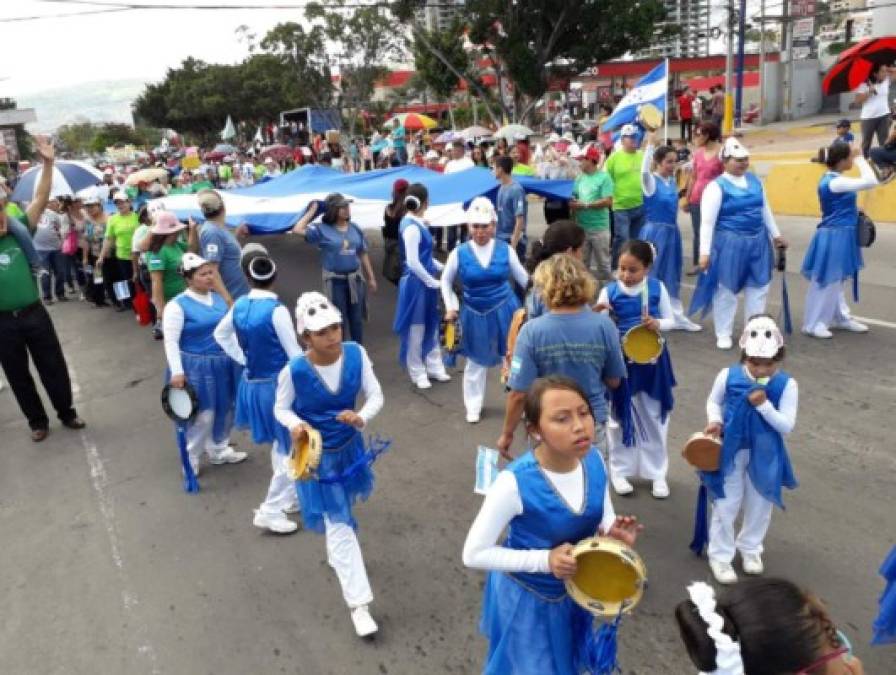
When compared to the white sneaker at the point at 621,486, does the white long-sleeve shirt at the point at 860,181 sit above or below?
above

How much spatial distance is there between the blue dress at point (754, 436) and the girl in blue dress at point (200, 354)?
11.4 feet

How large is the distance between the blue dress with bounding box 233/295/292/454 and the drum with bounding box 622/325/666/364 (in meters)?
2.14

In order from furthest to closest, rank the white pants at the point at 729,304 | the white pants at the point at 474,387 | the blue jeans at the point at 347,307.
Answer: the blue jeans at the point at 347,307
the white pants at the point at 729,304
the white pants at the point at 474,387

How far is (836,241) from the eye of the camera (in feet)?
22.9

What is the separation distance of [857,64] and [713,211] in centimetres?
946

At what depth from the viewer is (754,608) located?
5.35 feet

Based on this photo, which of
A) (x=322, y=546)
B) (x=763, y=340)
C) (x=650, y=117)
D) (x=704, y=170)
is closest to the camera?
(x=763, y=340)

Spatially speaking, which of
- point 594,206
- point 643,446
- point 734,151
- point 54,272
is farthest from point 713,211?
point 54,272

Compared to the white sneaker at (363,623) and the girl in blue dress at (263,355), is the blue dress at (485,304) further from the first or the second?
the white sneaker at (363,623)

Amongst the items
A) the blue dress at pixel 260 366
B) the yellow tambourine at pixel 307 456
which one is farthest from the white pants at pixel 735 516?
the blue dress at pixel 260 366

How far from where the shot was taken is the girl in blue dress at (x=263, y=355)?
4355 mm

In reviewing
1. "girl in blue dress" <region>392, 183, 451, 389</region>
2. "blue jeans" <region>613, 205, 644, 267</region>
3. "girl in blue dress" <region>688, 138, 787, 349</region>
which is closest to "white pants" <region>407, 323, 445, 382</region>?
"girl in blue dress" <region>392, 183, 451, 389</region>

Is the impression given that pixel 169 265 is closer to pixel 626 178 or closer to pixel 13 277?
pixel 13 277

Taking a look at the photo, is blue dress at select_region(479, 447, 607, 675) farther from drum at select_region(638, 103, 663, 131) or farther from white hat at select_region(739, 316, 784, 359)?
drum at select_region(638, 103, 663, 131)
